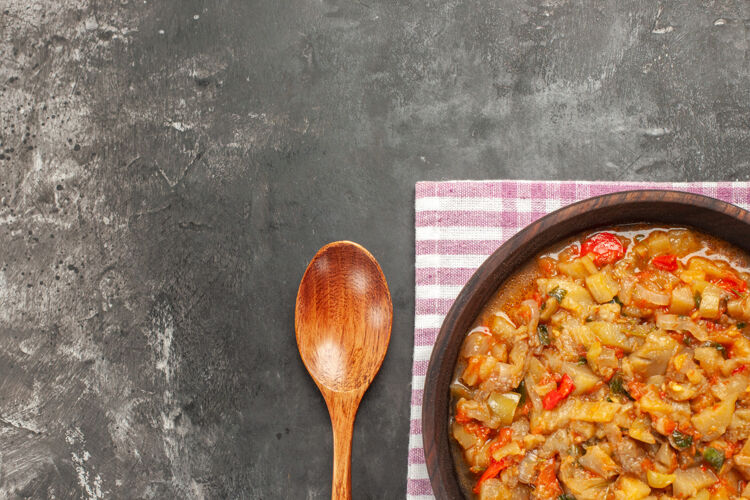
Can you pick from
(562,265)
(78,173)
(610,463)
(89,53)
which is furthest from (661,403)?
(89,53)

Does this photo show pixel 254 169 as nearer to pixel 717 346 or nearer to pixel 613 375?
pixel 613 375

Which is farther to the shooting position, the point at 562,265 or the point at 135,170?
the point at 135,170

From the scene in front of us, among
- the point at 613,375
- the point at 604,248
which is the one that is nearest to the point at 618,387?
the point at 613,375

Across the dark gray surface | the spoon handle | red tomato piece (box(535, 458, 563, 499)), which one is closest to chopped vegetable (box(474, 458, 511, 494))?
red tomato piece (box(535, 458, 563, 499))

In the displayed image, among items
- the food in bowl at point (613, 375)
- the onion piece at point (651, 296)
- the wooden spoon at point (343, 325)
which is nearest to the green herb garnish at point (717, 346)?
the food in bowl at point (613, 375)

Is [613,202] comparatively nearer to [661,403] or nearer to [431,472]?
[661,403]

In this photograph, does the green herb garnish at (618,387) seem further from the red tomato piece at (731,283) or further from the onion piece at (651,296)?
the red tomato piece at (731,283)

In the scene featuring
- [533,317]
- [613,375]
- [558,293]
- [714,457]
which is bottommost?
[714,457]
